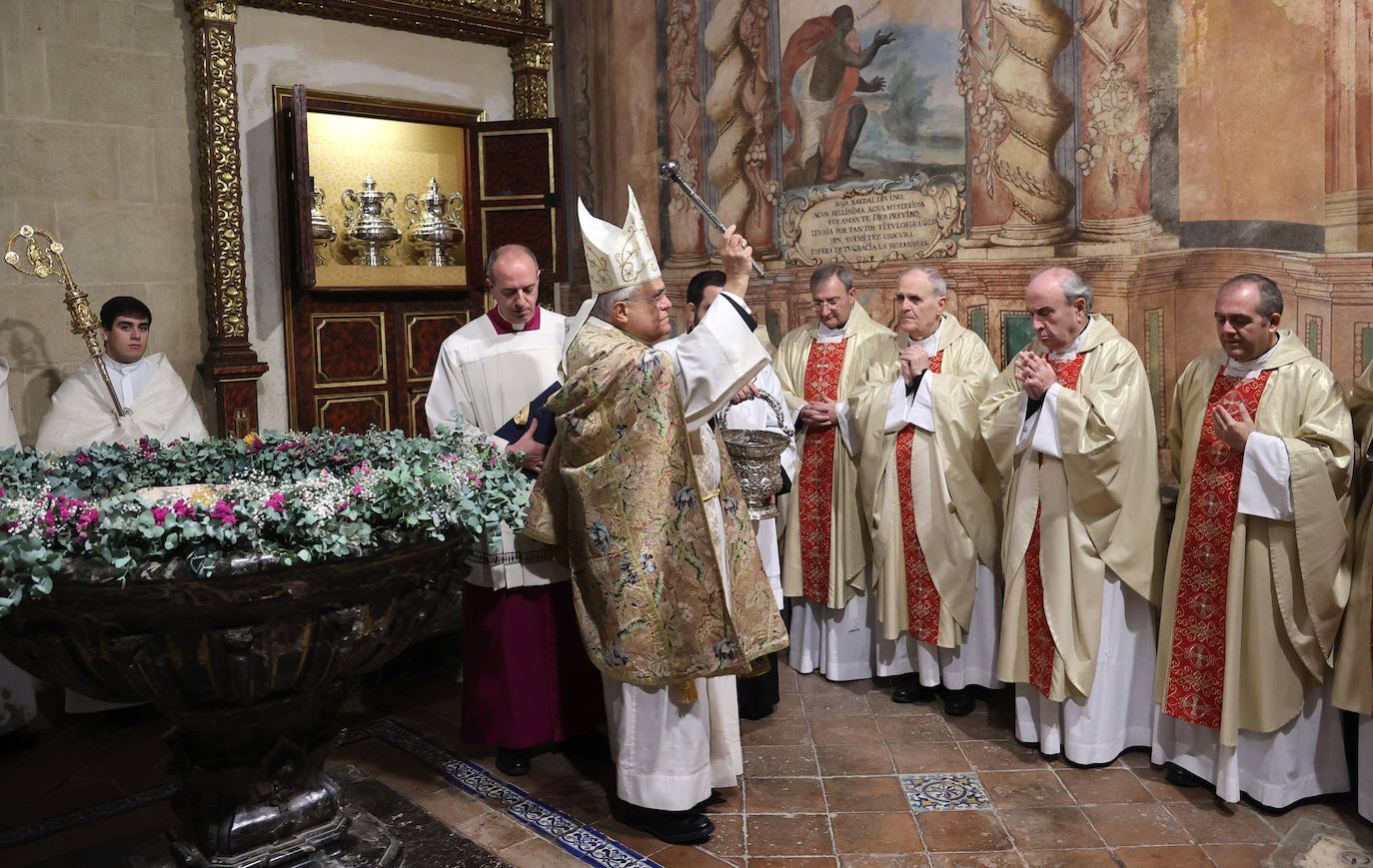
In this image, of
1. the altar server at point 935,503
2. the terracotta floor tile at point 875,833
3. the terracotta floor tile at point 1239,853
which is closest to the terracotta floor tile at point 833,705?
the altar server at point 935,503

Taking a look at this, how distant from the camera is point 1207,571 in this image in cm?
374

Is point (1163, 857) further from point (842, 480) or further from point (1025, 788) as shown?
point (842, 480)

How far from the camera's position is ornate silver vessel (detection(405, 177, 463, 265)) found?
25.0 ft

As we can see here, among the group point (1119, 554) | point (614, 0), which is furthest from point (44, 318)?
point (1119, 554)

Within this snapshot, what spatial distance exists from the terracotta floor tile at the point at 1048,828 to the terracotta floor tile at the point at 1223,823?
1.08 ft

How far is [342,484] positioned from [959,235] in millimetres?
3818

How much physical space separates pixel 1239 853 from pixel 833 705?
1.76 m

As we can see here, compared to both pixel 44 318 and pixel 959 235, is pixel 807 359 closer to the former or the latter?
pixel 959 235

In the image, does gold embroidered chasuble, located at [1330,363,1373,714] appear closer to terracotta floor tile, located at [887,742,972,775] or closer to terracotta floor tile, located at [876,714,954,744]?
terracotta floor tile, located at [887,742,972,775]

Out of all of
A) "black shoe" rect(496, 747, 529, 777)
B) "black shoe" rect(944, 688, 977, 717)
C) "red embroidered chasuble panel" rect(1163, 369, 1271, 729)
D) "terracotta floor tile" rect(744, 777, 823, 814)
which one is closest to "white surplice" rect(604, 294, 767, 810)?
"terracotta floor tile" rect(744, 777, 823, 814)

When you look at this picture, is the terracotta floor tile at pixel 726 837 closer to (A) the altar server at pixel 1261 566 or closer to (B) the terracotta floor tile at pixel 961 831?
(B) the terracotta floor tile at pixel 961 831

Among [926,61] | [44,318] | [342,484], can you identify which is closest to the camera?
[342,484]

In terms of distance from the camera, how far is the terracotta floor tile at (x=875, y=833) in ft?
11.3

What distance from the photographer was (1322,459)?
3465mm
